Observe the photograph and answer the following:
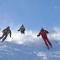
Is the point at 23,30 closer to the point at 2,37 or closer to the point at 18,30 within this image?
the point at 18,30

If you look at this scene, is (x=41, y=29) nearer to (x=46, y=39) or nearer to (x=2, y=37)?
(x=46, y=39)

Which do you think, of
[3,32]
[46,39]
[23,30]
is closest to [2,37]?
[3,32]

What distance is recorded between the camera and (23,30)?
31.0 meters

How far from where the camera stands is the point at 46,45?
3173cm

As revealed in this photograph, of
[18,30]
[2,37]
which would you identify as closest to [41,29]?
[18,30]

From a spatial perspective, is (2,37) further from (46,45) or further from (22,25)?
(46,45)

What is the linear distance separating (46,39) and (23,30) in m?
2.68

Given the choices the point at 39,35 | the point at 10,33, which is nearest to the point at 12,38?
the point at 10,33

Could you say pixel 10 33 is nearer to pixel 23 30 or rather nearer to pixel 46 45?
pixel 23 30

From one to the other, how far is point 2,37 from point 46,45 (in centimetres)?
478

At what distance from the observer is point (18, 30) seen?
31.4 m

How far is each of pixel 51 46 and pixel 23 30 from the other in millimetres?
3489

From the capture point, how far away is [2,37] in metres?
32.1

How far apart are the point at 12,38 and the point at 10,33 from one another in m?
0.91
